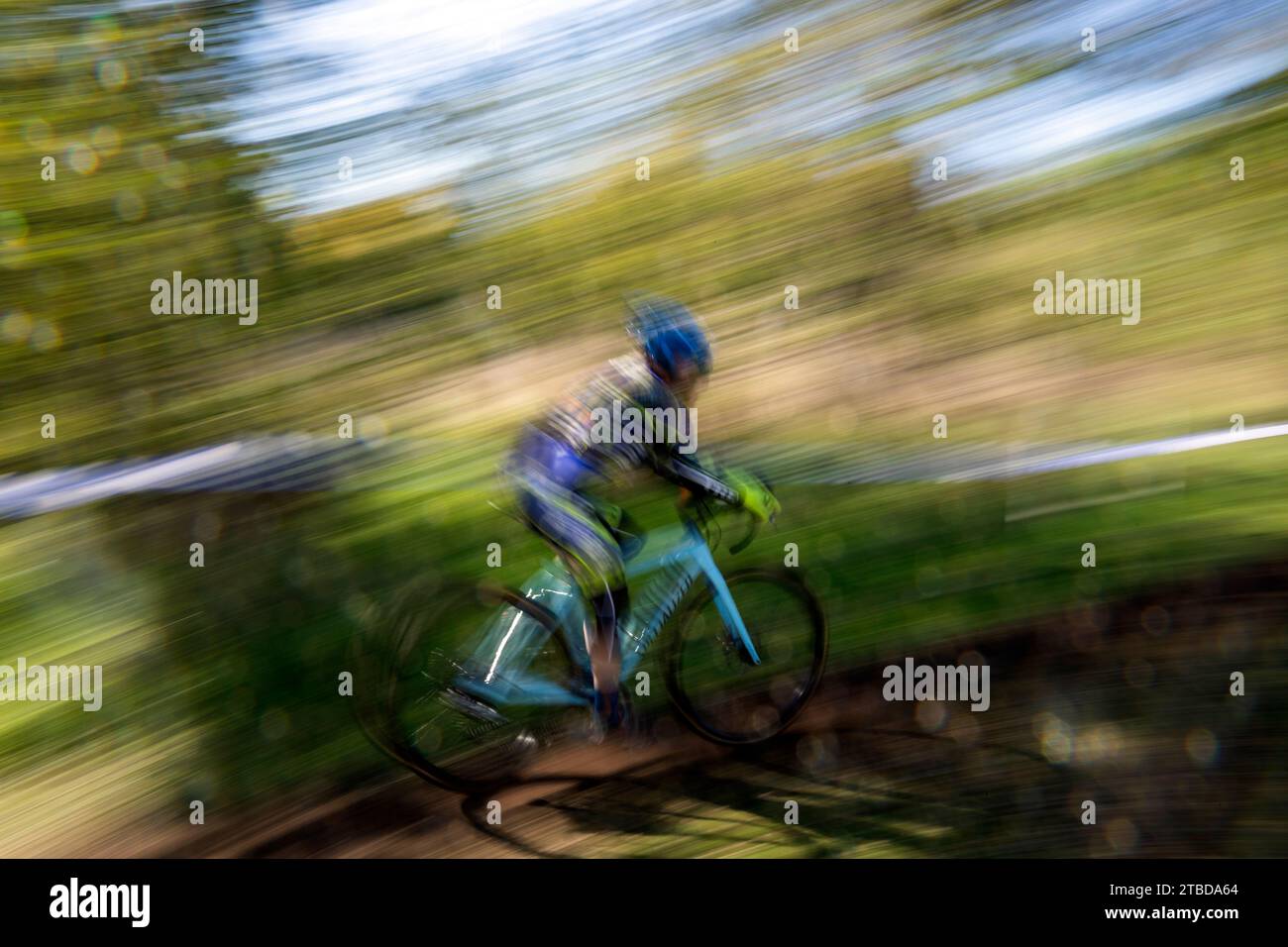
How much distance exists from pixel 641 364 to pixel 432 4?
1.85 meters

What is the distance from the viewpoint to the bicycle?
3.51 m

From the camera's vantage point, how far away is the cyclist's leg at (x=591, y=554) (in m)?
3.35

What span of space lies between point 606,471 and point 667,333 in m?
0.61

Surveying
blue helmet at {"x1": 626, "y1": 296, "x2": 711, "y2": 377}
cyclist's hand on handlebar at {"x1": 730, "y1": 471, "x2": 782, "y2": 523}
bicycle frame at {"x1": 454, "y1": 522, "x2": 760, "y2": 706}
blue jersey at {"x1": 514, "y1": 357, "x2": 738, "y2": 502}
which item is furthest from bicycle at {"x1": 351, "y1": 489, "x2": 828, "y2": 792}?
blue helmet at {"x1": 626, "y1": 296, "x2": 711, "y2": 377}

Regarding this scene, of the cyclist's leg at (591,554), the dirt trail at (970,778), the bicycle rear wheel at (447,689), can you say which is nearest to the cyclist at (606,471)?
the cyclist's leg at (591,554)

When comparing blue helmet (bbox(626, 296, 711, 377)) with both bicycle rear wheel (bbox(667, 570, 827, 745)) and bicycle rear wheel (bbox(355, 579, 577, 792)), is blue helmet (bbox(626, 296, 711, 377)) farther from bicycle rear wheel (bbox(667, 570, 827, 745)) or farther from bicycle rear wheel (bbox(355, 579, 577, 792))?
bicycle rear wheel (bbox(355, 579, 577, 792))

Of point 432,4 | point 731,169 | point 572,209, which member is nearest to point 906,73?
point 731,169

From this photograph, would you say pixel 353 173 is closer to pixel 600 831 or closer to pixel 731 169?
pixel 731 169

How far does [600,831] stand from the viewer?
370cm

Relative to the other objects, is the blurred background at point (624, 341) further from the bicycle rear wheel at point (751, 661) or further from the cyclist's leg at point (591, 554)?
the cyclist's leg at point (591, 554)

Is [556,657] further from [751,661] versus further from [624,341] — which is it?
[624,341]

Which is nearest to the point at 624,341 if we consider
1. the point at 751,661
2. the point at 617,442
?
the point at 617,442

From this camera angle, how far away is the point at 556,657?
3.55 meters

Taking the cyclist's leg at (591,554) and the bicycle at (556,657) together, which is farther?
the bicycle at (556,657)
